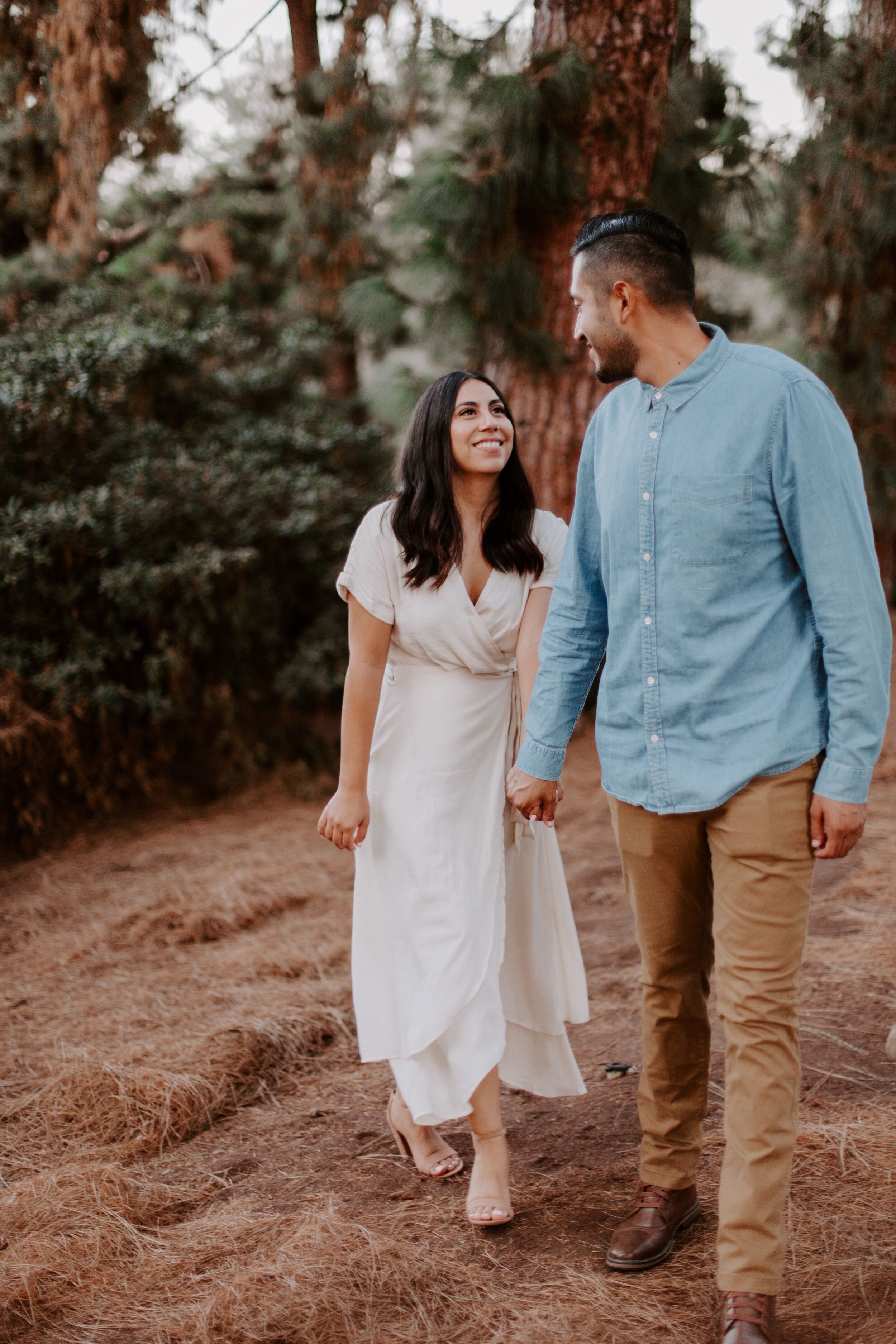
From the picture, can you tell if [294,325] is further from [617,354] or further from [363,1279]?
[363,1279]

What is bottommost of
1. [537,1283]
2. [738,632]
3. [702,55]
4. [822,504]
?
[537,1283]

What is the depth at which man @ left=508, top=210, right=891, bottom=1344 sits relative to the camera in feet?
5.80

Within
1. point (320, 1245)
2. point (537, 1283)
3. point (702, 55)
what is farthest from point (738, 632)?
point (702, 55)

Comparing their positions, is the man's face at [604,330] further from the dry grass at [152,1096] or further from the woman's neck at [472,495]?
the dry grass at [152,1096]

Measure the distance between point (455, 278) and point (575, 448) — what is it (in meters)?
1.10

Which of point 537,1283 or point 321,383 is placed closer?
→ point 537,1283

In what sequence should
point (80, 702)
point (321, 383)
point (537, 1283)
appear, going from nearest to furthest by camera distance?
point (537, 1283) < point (80, 702) < point (321, 383)

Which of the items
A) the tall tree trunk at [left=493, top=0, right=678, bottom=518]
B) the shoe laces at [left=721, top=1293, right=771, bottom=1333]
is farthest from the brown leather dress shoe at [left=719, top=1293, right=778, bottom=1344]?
the tall tree trunk at [left=493, top=0, right=678, bottom=518]

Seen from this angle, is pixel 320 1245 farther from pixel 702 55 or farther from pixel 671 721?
pixel 702 55

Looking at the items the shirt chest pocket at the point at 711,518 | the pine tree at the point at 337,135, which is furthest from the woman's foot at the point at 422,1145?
the pine tree at the point at 337,135

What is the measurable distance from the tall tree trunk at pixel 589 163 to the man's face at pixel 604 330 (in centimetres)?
383

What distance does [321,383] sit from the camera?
8.79 metres

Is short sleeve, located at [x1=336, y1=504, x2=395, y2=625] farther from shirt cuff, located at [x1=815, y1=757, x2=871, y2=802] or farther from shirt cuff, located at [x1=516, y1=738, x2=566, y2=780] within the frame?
shirt cuff, located at [x1=815, y1=757, x2=871, y2=802]

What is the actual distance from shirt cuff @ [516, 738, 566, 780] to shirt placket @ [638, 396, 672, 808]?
279 mm
